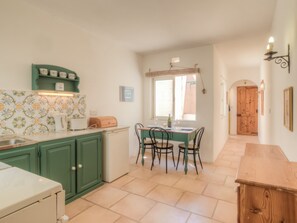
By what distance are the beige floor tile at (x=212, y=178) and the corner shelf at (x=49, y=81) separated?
269cm

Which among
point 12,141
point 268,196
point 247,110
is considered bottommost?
point 268,196

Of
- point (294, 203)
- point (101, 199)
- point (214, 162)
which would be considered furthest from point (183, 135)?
point (294, 203)

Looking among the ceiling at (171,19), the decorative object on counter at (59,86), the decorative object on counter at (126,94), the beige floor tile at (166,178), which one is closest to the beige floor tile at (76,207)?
the beige floor tile at (166,178)

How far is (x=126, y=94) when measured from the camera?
Result: 4418 mm

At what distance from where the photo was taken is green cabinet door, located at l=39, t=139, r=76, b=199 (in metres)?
2.23

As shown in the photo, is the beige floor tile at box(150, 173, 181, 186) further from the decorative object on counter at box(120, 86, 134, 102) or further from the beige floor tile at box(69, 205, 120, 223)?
the decorative object on counter at box(120, 86, 134, 102)

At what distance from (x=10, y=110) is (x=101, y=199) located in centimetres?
167

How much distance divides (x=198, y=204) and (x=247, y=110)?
6986 millimetres

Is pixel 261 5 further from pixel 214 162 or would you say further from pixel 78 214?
pixel 78 214

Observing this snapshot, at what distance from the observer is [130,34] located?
3.62 meters

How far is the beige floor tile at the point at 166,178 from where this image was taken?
319 centimetres

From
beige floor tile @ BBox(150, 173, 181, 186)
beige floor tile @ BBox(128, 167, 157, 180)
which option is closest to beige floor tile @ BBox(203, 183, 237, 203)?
beige floor tile @ BBox(150, 173, 181, 186)

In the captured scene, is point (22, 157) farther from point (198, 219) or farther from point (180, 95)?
point (180, 95)

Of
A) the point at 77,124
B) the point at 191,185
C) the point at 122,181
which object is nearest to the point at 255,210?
the point at 191,185
